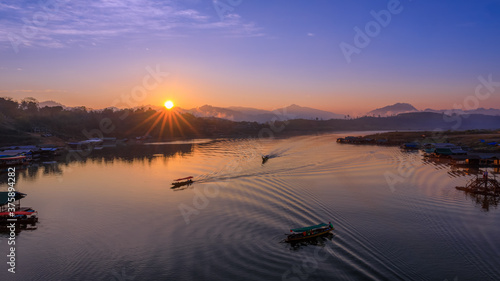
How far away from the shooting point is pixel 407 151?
7225 centimetres

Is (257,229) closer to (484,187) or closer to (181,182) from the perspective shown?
(181,182)

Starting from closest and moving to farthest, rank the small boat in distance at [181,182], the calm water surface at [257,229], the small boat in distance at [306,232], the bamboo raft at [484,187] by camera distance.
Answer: the calm water surface at [257,229]
the small boat in distance at [306,232]
the bamboo raft at [484,187]
the small boat in distance at [181,182]

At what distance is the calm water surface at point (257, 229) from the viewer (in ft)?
56.8

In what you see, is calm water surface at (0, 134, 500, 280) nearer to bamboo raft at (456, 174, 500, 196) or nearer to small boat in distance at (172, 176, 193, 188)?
small boat in distance at (172, 176, 193, 188)

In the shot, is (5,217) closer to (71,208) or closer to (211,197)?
(71,208)

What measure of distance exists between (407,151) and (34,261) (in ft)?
246

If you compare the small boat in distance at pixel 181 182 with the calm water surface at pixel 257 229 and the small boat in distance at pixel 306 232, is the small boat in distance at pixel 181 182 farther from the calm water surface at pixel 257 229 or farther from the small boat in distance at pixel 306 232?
the small boat in distance at pixel 306 232

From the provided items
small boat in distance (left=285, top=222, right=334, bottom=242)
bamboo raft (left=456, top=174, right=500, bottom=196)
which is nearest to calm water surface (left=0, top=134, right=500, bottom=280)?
small boat in distance (left=285, top=222, right=334, bottom=242)

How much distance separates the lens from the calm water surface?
56.8ft

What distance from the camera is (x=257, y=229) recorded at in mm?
22625

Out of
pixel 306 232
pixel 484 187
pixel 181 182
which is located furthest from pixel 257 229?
pixel 484 187

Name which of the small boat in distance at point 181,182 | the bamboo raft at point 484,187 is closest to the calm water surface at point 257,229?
the small boat in distance at point 181,182

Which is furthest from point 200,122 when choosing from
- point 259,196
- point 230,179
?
point 259,196

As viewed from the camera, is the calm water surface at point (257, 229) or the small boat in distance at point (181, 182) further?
the small boat in distance at point (181, 182)
